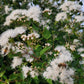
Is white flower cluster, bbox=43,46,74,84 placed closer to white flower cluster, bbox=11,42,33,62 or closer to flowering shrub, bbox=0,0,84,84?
flowering shrub, bbox=0,0,84,84

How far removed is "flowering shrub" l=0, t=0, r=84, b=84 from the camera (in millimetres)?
1566

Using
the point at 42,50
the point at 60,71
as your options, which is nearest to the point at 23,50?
the point at 42,50

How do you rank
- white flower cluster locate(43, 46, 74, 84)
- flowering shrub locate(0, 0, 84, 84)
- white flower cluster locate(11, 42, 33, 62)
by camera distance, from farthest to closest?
white flower cluster locate(11, 42, 33, 62) < flowering shrub locate(0, 0, 84, 84) < white flower cluster locate(43, 46, 74, 84)

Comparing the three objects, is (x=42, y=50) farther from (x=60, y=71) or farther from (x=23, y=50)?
(x=60, y=71)

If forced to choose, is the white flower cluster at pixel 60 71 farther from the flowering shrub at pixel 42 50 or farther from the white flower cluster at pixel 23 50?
the white flower cluster at pixel 23 50

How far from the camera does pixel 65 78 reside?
1.47m

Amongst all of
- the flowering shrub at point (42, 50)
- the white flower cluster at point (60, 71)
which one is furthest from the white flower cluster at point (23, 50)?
the white flower cluster at point (60, 71)

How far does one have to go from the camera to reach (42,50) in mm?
1836

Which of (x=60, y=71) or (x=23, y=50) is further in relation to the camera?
(x=23, y=50)

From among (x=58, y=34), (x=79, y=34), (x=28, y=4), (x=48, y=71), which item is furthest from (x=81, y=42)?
(x=28, y=4)

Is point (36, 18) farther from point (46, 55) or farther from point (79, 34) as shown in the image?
point (79, 34)

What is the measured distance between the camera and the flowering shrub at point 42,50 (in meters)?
1.57

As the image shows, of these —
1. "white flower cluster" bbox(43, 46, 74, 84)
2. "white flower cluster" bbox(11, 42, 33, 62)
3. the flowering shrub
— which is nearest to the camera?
"white flower cluster" bbox(43, 46, 74, 84)

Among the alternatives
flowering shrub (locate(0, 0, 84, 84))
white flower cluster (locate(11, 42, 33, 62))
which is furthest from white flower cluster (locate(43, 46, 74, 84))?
white flower cluster (locate(11, 42, 33, 62))
